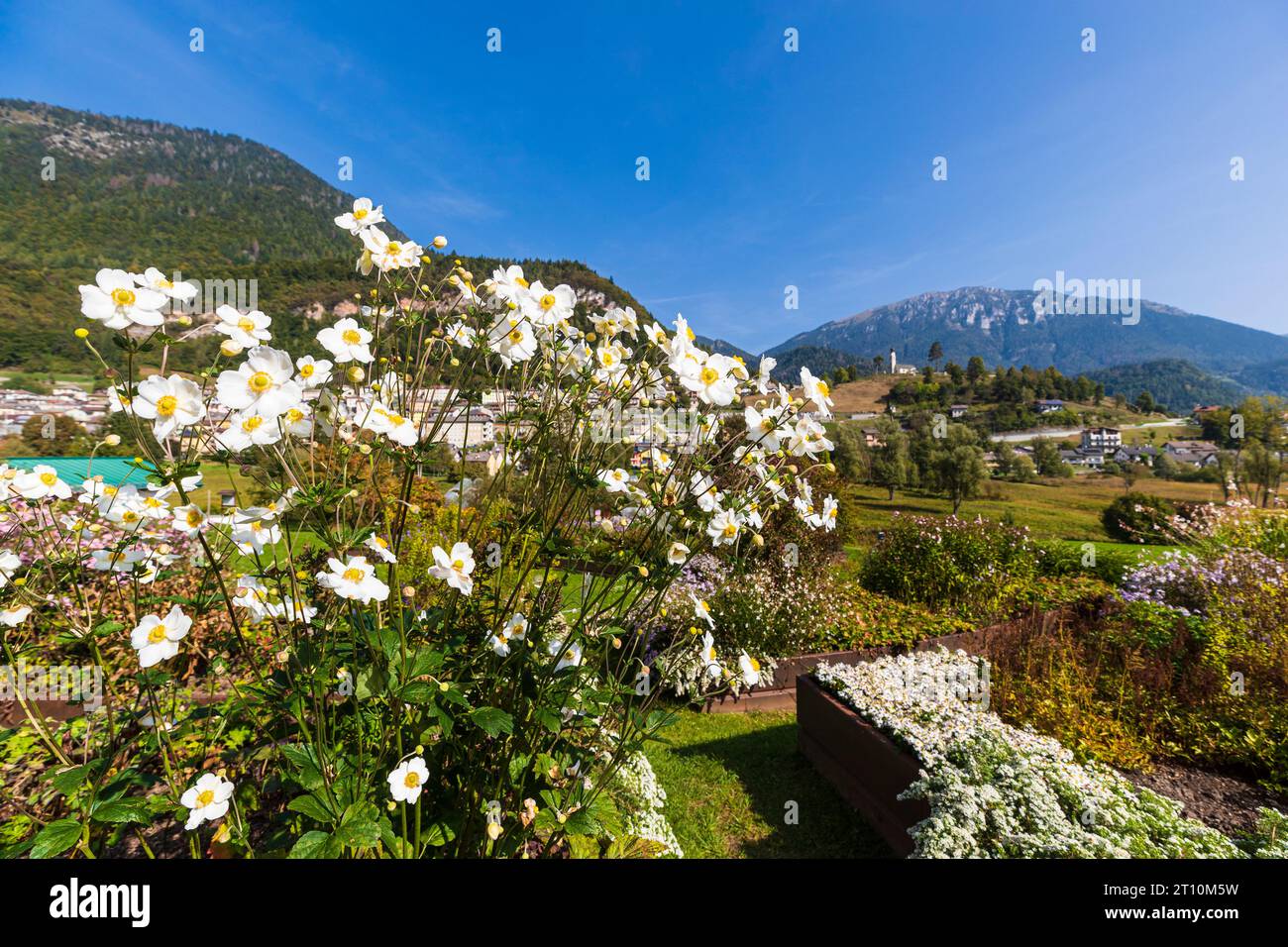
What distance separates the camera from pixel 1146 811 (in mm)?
2420

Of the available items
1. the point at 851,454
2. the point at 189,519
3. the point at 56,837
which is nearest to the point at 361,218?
the point at 189,519

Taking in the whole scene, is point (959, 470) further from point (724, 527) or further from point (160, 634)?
point (160, 634)

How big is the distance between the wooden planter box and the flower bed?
0.03 metres

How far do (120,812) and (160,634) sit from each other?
436 millimetres

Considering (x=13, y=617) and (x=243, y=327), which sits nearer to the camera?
(x=243, y=327)

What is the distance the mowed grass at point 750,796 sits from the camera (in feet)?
10.3

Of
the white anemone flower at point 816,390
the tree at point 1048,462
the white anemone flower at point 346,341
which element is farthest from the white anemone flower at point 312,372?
the tree at point 1048,462

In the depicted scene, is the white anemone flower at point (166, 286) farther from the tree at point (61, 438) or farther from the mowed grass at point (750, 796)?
the mowed grass at point (750, 796)

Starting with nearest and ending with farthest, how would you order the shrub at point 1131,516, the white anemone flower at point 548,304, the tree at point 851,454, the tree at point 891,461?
the white anemone flower at point 548,304 < the shrub at point 1131,516 < the tree at point 851,454 < the tree at point 891,461

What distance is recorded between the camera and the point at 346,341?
1.37 m

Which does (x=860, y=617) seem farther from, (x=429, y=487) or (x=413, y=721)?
(x=429, y=487)

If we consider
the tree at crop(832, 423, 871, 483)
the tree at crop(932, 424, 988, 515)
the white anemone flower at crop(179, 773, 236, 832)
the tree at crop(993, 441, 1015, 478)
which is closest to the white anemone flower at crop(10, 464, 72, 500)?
the white anemone flower at crop(179, 773, 236, 832)

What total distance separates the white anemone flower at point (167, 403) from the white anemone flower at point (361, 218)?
2.22ft
